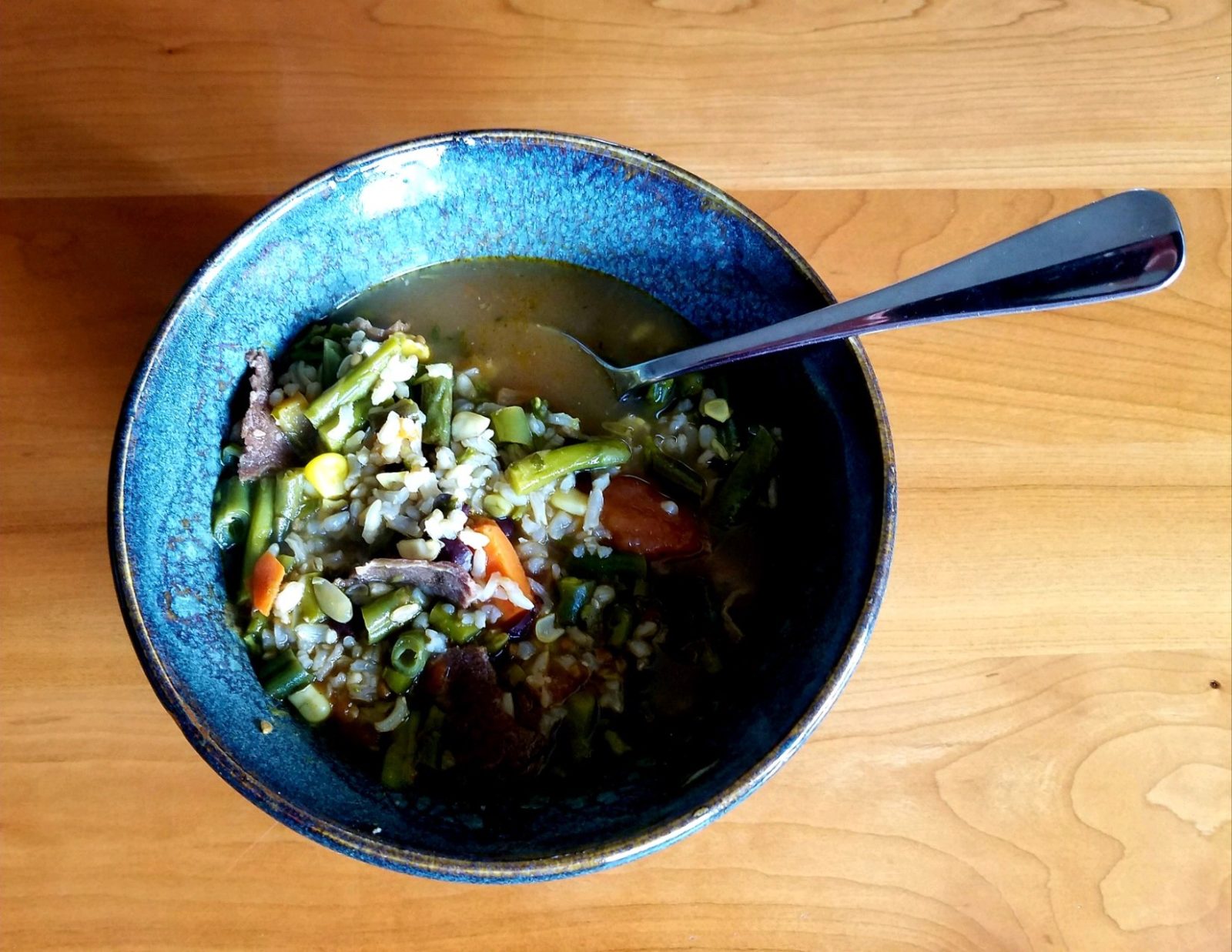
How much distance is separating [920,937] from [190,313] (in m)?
1.56

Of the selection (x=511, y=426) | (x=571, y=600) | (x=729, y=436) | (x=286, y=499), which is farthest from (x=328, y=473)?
(x=729, y=436)

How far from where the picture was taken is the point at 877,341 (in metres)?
1.92

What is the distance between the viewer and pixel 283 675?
1.47m

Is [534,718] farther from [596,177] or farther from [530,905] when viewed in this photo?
[596,177]

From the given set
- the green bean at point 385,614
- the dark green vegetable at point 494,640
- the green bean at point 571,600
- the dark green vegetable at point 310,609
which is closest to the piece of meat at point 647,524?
the green bean at point 571,600

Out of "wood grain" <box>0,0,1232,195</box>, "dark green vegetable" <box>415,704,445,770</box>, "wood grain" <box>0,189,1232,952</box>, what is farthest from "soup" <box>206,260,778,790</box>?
"wood grain" <box>0,0,1232,195</box>

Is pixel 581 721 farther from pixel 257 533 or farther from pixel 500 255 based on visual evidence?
pixel 500 255

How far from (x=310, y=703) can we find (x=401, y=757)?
17 centimetres

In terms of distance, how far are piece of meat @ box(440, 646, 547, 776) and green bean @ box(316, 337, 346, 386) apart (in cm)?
51

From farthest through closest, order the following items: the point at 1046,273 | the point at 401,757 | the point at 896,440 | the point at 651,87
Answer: the point at 651,87 → the point at 896,440 → the point at 401,757 → the point at 1046,273

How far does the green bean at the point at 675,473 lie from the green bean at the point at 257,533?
647 millimetres

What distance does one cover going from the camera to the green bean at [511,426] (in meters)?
1.62

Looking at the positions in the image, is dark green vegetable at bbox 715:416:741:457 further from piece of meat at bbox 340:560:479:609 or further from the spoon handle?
piece of meat at bbox 340:560:479:609

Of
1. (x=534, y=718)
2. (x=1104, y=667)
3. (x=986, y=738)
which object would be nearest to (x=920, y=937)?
(x=986, y=738)
